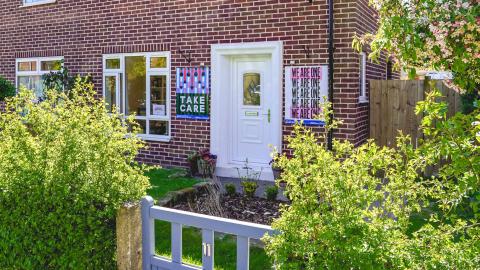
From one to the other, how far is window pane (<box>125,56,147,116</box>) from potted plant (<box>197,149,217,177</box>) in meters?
2.07

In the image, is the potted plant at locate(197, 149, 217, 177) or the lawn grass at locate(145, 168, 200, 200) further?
the potted plant at locate(197, 149, 217, 177)

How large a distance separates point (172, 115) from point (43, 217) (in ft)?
22.5

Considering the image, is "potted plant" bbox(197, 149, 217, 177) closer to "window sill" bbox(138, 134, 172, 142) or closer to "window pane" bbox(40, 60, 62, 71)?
"window sill" bbox(138, 134, 172, 142)

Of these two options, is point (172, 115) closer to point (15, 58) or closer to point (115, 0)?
point (115, 0)

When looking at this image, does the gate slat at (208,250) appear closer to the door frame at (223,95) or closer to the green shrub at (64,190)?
the green shrub at (64,190)

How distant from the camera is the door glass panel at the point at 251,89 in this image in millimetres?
10039

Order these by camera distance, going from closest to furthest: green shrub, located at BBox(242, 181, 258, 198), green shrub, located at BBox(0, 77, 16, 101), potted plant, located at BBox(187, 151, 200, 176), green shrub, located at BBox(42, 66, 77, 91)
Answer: green shrub, located at BBox(242, 181, 258, 198) → potted plant, located at BBox(187, 151, 200, 176) → green shrub, located at BBox(0, 77, 16, 101) → green shrub, located at BBox(42, 66, 77, 91)

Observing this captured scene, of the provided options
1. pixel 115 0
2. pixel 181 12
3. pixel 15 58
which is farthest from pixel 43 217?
pixel 15 58

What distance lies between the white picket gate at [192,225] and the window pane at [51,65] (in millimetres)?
9508

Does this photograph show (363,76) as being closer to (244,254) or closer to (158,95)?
(158,95)

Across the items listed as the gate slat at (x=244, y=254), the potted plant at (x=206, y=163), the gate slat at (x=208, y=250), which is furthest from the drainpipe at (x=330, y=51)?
the gate slat at (x=244, y=254)

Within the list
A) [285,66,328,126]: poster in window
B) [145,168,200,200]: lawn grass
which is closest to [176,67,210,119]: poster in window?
[145,168,200,200]: lawn grass

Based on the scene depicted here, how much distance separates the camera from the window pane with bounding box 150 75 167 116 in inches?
430

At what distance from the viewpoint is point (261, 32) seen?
31.4 ft
